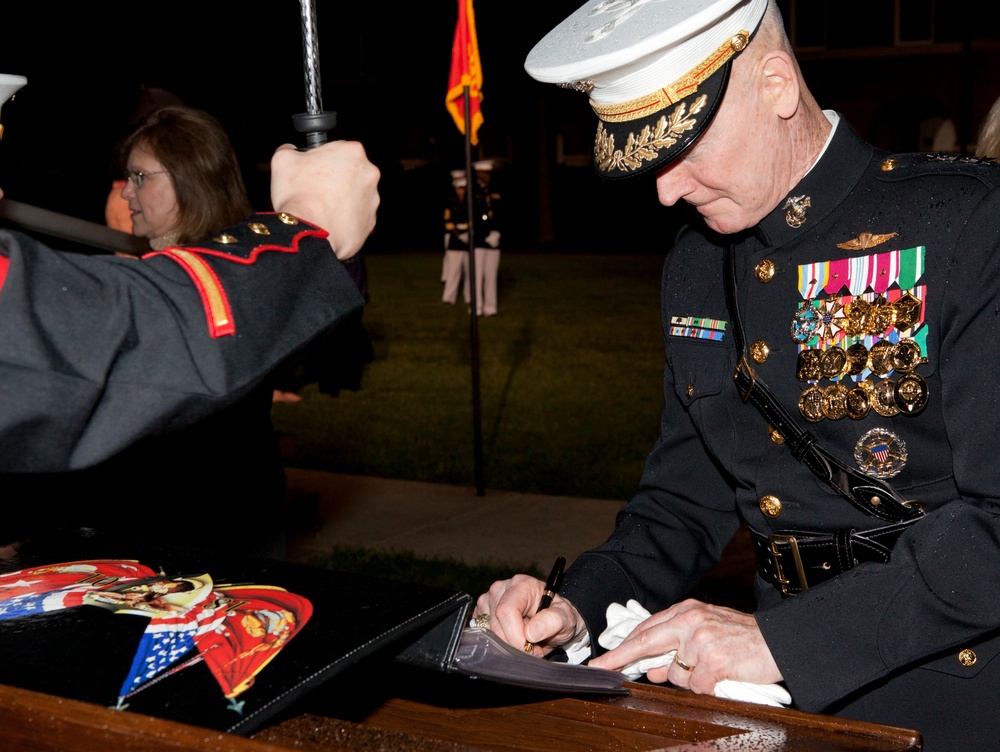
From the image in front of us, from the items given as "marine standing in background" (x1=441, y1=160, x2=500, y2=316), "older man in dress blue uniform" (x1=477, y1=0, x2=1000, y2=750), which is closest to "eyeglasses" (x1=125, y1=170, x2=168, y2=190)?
"older man in dress blue uniform" (x1=477, y1=0, x2=1000, y2=750)

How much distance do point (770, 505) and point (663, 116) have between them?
2.15 ft

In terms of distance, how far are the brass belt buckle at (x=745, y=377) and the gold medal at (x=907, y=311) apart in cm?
27

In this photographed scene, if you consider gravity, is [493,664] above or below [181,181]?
below

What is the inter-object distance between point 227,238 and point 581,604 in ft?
3.05

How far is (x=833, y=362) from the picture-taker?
1868mm

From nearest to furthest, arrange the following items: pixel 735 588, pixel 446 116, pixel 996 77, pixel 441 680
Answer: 1. pixel 441 680
2. pixel 735 588
3. pixel 996 77
4. pixel 446 116

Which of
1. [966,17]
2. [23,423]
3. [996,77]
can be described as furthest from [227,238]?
[996,77]

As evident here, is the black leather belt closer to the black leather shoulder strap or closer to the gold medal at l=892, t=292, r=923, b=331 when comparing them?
the black leather shoulder strap

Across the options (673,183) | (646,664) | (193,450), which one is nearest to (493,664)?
(646,664)

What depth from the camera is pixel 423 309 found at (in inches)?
620

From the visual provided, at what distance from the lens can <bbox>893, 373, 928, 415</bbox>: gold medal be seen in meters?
1.74

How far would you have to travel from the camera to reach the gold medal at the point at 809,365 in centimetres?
189

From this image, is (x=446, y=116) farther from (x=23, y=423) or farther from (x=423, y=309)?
(x=23, y=423)

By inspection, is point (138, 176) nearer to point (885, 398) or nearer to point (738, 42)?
point (738, 42)
